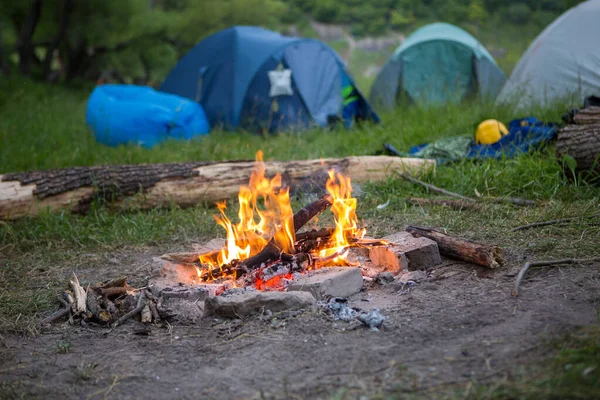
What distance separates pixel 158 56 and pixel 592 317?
603 inches

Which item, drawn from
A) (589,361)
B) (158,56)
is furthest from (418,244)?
(158,56)

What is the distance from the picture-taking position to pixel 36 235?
17.0 ft

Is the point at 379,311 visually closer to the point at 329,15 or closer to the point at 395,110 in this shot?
the point at 395,110

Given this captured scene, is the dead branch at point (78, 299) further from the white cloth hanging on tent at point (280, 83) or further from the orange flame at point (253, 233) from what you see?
the white cloth hanging on tent at point (280, 83)

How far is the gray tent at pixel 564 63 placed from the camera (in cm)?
817

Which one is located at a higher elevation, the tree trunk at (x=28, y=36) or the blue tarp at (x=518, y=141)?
the tree trunk at (x=28, y=36)

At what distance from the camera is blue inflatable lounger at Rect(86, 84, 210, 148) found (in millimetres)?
8508

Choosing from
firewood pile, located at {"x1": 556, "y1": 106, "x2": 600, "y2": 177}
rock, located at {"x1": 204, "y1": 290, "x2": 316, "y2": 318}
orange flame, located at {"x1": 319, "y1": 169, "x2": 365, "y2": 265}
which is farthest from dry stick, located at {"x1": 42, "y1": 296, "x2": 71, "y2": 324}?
firewood pile, located at {"x1": 556, "y1": 106, "x2": 600, "y2": 177}

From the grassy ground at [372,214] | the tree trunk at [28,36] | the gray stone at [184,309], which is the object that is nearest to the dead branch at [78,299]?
A: the grassy ground at [372,214]

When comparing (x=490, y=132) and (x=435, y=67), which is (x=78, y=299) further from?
(x=435, y=67)

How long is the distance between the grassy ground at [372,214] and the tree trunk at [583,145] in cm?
16

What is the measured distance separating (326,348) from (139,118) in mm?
6350

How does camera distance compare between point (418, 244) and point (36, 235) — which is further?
point (36, 235)

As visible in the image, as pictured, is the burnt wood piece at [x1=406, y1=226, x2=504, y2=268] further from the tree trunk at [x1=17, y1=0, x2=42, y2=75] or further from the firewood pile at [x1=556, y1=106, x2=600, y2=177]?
the tree trunk at [x1=17, y1=0, x2=42, y2=75]
